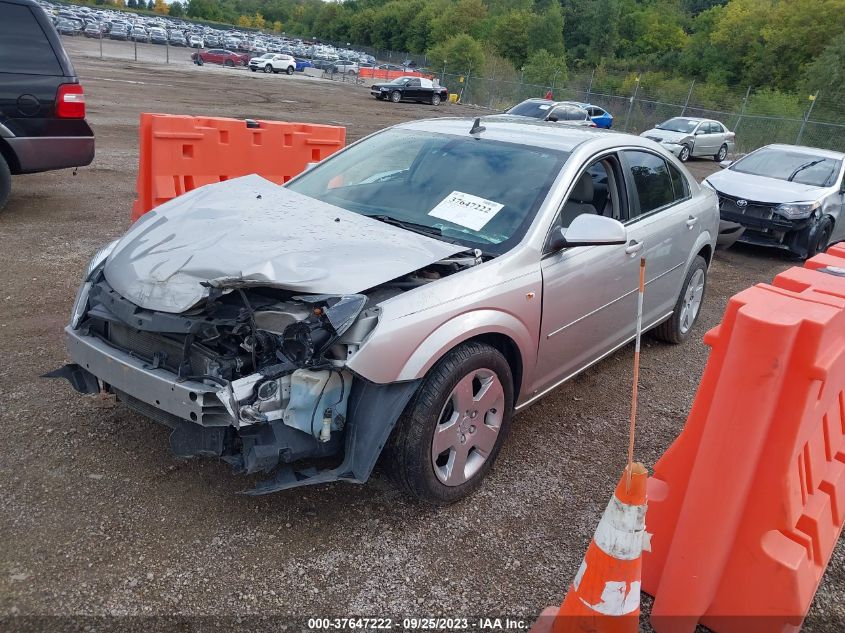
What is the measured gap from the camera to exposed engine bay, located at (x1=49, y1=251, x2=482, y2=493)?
2576 mm

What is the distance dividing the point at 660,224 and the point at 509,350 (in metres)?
1.84

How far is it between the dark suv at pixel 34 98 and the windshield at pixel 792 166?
9484 mm

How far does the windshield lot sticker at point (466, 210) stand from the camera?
3.50 metres

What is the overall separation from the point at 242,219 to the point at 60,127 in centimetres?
481

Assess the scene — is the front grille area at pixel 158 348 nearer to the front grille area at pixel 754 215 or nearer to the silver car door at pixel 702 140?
the front grille area at pixel 754 215

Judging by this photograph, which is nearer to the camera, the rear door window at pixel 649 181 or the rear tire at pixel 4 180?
the rear door window at pixel 649 181

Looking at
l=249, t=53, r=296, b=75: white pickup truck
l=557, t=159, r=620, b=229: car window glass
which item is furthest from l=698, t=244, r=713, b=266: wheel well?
l=249, t=53, r=296, b=75: white pickup truck

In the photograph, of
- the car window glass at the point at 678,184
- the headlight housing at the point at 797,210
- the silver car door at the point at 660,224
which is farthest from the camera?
the headlight housing at the point at 797,210

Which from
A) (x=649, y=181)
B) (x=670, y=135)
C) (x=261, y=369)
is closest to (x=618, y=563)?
(x=261, y=369)

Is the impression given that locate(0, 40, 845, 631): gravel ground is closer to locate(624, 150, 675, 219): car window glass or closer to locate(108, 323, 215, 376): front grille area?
locate(108, 323, 215, 376): front grille area

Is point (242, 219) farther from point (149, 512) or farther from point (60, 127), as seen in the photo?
point (60, 127)

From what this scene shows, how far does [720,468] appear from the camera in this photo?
7.50 ft

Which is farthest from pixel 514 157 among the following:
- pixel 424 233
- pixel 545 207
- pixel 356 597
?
pixel 356 597

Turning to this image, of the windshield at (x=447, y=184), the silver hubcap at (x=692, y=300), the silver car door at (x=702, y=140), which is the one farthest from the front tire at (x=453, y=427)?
the silver car door at (x=702, y=140)
